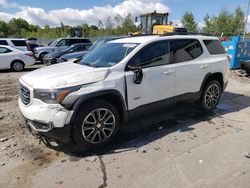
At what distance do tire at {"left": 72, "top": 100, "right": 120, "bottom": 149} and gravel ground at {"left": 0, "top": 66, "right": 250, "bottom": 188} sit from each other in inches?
7.2

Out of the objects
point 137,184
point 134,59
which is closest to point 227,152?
point 137,184

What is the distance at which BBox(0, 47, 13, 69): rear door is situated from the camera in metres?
12.9

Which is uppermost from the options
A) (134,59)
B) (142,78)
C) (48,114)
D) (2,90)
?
(134,59)

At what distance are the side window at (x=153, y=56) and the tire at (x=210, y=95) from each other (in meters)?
1.40

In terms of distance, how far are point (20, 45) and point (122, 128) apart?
14.5 meters

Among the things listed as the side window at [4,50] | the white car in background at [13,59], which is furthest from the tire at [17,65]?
A: the side window at [4,50]

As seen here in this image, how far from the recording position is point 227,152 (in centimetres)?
380

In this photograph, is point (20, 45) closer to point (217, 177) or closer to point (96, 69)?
point (96, 69)

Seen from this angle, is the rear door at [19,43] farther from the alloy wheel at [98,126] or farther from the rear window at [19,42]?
the alloy wheel at [98,126]

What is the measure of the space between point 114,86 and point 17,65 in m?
11.3

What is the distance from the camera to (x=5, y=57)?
13.0 m

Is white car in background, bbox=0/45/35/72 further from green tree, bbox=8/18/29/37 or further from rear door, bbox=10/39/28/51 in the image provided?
green tree, bbox=8/18/29/37

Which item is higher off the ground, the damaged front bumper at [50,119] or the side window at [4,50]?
the side window at [4,50]

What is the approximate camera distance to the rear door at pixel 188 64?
4816mm
